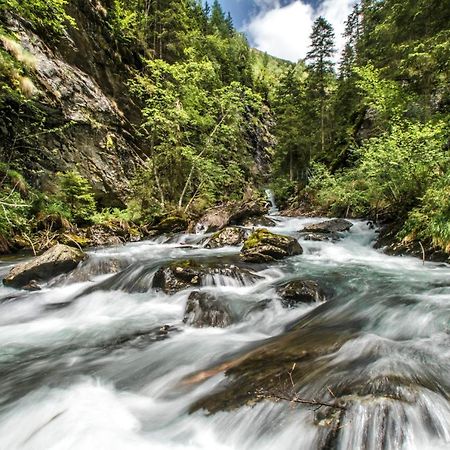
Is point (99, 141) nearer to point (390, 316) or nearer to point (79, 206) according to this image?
point (79, 206)

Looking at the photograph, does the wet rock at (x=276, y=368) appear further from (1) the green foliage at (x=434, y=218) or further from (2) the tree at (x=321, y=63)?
(2) the tree at (x=321, y=63)

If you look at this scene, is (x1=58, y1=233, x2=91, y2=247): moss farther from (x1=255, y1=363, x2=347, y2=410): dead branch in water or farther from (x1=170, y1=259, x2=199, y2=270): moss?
(x1=255, y1=363, x2=347, y2=410): dead branch in water

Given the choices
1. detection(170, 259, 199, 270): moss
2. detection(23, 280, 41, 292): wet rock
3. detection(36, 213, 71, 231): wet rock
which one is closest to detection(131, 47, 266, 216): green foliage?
detection(36, 213, 71, 231): wet rock

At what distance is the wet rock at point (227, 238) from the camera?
38.7ft

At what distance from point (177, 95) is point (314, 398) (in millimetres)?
16470

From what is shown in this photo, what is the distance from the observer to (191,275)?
22.9 ft

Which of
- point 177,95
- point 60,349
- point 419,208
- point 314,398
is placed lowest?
point 60,349

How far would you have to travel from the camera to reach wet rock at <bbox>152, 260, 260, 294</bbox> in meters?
6.86

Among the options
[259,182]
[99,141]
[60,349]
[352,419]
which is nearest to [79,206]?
[99,141]

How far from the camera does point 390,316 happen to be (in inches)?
191

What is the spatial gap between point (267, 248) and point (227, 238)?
3.05 m

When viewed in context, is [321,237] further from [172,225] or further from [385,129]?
[385,129]

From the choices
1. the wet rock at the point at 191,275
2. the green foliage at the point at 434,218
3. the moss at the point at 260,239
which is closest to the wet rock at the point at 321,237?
the moss at the point at 260,239

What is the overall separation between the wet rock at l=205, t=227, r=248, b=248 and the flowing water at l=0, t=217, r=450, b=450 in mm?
3694
